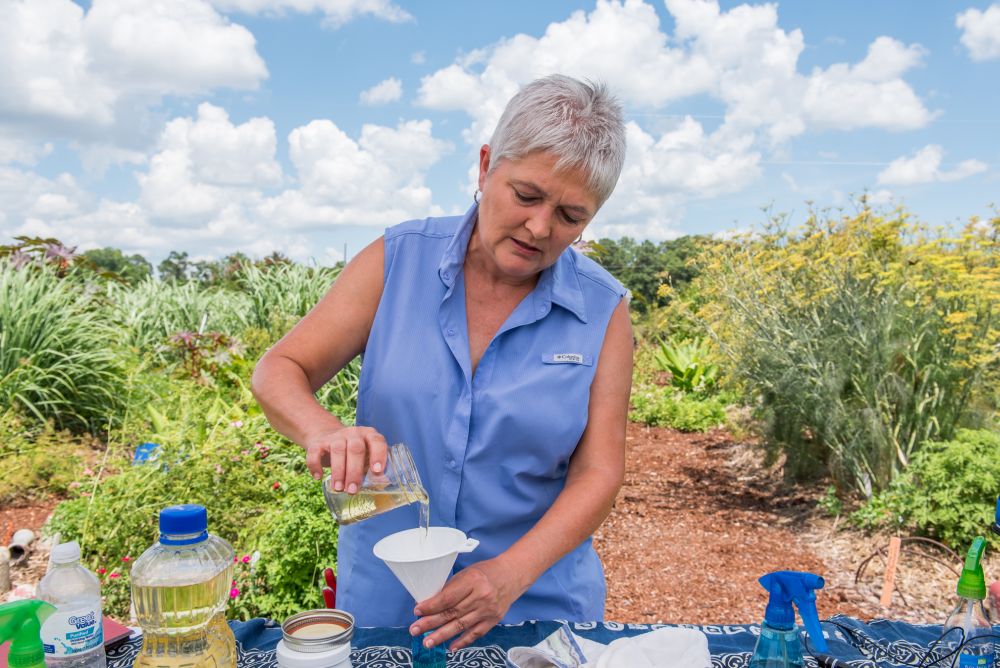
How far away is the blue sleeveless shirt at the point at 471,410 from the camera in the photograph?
185 centimetres

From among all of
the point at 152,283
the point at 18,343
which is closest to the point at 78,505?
the point at 18,343

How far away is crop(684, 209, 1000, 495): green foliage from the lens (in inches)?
199

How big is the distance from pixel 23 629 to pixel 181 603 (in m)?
0.29

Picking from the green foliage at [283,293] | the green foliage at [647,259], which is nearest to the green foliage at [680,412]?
the green foliage at [283,293]

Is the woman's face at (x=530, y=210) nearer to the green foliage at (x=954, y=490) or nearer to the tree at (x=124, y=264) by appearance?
the green foliage at (x=954, y=490)

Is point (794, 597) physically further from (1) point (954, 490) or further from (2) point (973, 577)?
(1) point (954, 490)

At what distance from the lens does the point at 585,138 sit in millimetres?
1722

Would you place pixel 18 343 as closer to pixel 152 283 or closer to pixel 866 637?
pixel 152 283

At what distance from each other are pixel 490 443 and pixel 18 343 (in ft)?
20.5

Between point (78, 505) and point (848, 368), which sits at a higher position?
point (848, 368)

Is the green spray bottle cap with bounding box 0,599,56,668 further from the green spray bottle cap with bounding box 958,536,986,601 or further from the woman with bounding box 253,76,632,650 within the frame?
the green spray bottle cap with bounding box 958,536,986,601

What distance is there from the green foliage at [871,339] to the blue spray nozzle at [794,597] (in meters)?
4.05

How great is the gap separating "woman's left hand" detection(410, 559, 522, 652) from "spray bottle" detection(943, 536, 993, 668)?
0.87m

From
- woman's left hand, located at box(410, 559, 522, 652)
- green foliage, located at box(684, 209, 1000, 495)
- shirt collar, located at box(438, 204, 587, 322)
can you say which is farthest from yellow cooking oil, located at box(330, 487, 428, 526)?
green foliage, located at box(684, 209, 1000, 495)
